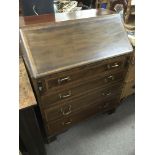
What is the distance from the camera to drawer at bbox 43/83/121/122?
1.24 m

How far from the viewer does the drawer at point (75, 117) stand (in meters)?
1.36

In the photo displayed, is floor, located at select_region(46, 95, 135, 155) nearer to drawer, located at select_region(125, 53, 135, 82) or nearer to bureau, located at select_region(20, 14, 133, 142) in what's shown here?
bureau, located at select_region(20, 14, 133, 142)

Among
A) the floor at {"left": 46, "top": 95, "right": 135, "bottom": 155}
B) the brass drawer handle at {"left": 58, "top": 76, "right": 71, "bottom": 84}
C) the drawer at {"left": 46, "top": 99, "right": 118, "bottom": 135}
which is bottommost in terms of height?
the floor at {"left": 46, "top": 95, "right": 135, "bottom": 155}

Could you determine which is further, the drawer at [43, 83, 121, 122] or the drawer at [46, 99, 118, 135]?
the drawer at [46, 99, 118, 135]

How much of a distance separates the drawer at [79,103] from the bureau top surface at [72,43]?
36cm

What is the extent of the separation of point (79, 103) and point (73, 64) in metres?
0.43

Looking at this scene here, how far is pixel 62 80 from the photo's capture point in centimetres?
109

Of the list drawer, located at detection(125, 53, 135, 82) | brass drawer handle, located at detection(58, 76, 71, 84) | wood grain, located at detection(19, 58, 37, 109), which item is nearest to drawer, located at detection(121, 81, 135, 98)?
drawer, located at detection(125, 53, 135, 82)

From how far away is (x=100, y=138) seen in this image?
156 centimetres

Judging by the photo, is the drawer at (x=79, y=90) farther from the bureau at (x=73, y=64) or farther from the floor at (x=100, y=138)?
the floor at (x=100, y=138)

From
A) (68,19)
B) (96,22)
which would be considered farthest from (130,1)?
(68,19)

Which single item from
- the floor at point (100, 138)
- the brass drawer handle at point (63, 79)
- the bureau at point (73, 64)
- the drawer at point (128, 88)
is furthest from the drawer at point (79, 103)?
the floor at point (100, 138)

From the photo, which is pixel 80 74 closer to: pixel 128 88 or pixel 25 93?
pixel 25 93
